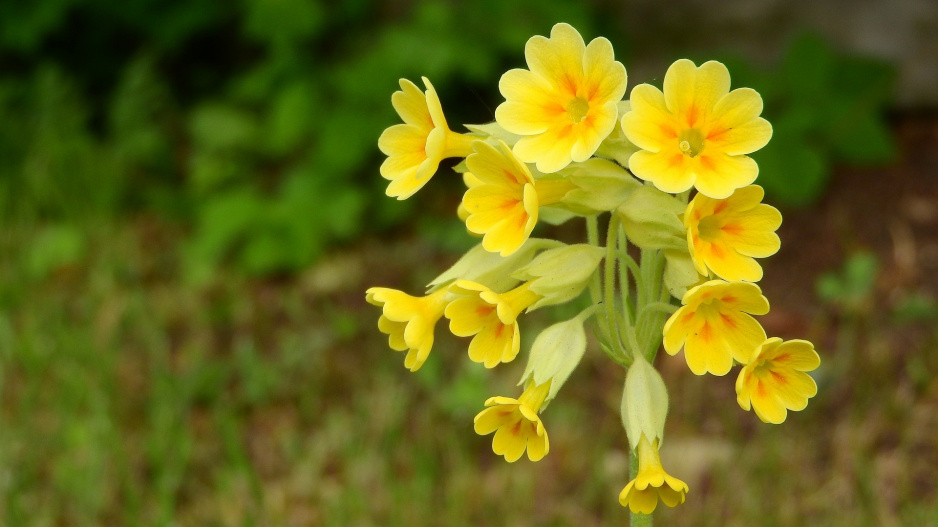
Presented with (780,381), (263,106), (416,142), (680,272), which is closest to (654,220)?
(680,272)

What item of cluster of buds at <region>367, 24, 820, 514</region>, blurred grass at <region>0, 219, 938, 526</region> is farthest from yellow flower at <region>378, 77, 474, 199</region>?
blurred grass at <region>0, 219, 938, 526</region>

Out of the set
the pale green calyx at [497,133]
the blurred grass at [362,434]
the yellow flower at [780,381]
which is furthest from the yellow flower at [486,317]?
the blurred grass at [362,434]

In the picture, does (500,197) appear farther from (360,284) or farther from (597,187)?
(360,284)

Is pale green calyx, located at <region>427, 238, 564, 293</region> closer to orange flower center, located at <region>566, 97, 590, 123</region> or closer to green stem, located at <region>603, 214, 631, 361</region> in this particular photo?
green stem, located at <region>603, 214, 631, 361</region>

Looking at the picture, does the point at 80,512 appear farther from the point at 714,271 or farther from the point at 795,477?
the point at 714,271

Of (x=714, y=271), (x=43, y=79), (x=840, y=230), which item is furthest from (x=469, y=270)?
(x=43, y=79)

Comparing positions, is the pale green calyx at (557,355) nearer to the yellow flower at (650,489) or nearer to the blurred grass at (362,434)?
the yellow flower at (650,489)
